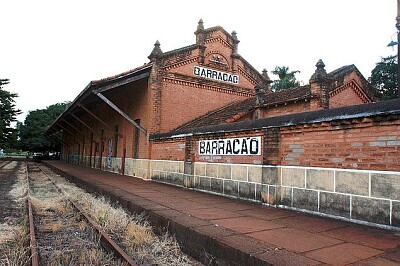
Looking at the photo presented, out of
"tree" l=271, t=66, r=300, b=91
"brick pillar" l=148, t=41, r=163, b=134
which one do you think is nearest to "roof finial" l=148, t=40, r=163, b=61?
"brick pillar" l=148, t=41, r=163, b=134

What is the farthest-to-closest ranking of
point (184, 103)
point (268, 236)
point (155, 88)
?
point (184, 103) → point (155, 88) → point (268, 236)

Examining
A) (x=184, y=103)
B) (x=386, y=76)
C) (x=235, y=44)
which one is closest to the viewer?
(x=184, y=103)

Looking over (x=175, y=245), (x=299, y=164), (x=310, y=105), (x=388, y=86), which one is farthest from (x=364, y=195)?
(x=388, y=86)

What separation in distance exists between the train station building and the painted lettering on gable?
5cm

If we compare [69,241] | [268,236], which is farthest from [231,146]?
[69,241]

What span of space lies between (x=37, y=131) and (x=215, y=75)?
5582 centimetres

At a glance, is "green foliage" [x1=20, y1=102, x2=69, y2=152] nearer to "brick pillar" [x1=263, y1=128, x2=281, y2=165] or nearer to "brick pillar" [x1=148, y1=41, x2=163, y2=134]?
"brick pillar" [x1=148, y1=41, x2=163, y2=134]

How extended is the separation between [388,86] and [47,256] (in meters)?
37.7

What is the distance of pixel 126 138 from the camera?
16.2 metres

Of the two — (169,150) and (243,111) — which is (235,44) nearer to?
(243,111)

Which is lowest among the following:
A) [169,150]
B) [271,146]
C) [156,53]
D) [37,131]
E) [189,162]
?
[189,162]

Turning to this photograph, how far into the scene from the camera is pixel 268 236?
4.09 m

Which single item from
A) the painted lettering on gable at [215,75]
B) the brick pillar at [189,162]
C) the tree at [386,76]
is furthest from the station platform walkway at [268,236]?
the tree at [386,76]

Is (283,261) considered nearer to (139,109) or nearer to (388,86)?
(139,109)
